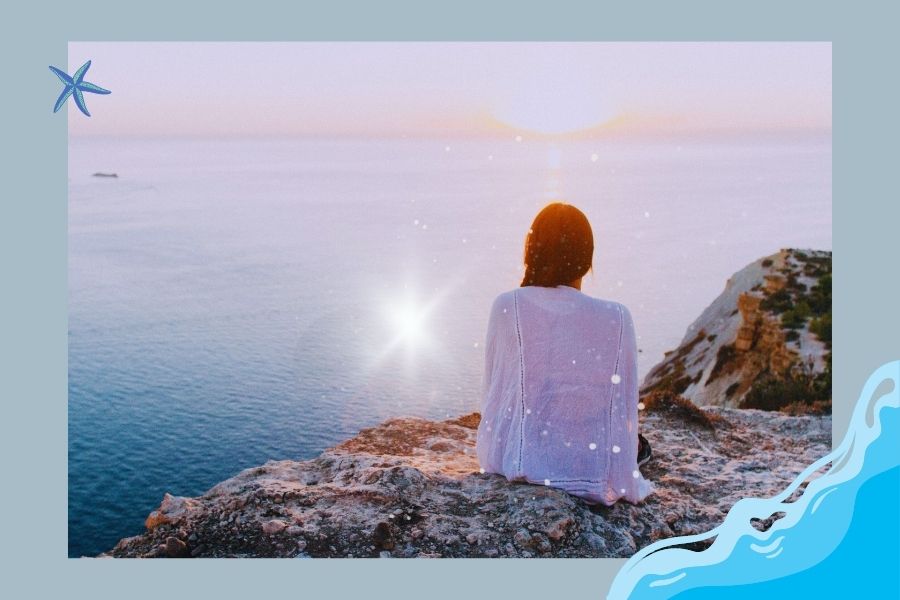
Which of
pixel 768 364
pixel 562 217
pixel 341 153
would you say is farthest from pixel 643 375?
pixel 562 217

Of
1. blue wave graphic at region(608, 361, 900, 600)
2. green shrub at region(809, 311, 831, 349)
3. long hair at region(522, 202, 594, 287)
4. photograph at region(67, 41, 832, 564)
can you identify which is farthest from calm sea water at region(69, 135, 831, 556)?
blue wave graphic at region(608, 361, 900, 600)

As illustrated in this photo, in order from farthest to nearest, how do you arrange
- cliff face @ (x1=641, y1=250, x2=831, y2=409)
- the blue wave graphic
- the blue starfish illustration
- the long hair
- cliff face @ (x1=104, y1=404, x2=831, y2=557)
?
cliff face @ (x1=641, y1=250, x2=831, y2=409) → the blue starfish illustration → cliff face @ (x1=104, y1=404, x2=831, y2=557) → the long hair → the blue wave graphic

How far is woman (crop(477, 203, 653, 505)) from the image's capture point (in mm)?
4715

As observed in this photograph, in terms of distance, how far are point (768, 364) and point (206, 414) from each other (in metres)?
4.99

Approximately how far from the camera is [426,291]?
7.62m

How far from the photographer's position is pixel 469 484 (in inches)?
198

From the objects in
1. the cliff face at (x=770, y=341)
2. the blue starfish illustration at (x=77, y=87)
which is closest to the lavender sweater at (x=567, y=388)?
the blue starfish illustration at (x=77, y=87)

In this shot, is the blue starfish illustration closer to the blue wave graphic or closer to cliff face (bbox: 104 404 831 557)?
cliff face (bbox: 104 404 831 557)

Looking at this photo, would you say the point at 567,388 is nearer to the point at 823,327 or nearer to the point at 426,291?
the point at 426,291

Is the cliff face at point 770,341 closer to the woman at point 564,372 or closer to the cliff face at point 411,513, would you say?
the cliff face at point 411,513

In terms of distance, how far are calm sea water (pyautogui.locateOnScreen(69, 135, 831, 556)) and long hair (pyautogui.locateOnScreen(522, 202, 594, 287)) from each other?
2420mm

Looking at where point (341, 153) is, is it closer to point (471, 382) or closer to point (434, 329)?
point (434, 329)

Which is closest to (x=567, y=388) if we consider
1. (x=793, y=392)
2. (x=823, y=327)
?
(x=793, y=392)

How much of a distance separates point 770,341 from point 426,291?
140 inches
